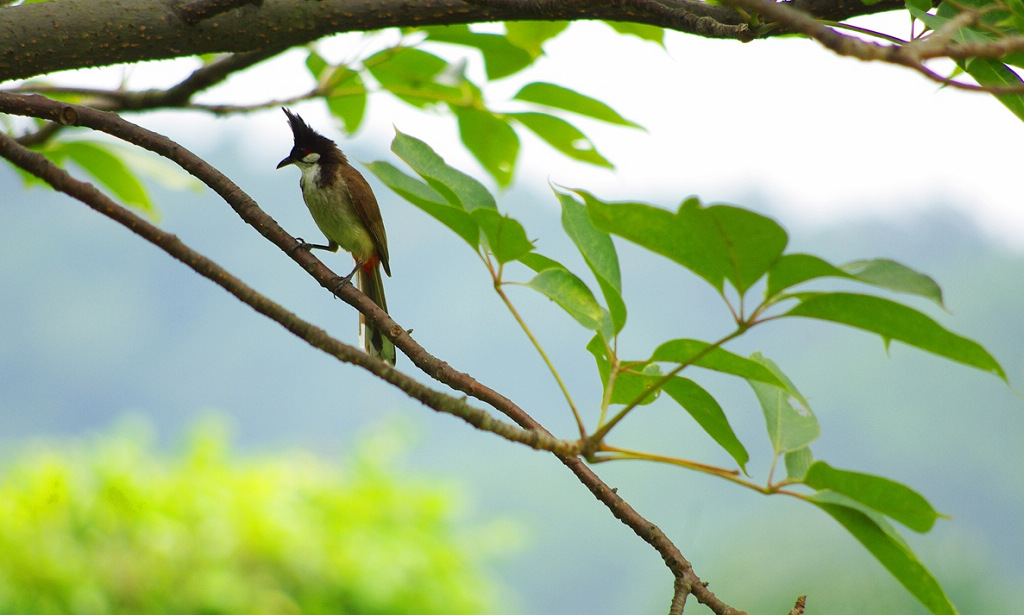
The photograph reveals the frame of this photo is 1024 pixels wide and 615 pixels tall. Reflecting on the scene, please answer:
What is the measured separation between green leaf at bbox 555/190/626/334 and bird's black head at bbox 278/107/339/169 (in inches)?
83.6

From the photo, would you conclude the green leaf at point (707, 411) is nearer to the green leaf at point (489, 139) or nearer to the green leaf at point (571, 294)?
the green leaf at point (571, 294)

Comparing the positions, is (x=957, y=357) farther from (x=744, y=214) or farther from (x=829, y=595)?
(x=829, y=595)

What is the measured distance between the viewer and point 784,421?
1.08 m

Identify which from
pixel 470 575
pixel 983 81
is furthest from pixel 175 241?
pixel 470 575

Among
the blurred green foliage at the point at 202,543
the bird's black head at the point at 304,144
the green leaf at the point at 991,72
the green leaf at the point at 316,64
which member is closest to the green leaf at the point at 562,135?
the green leaf at the point at 316,64

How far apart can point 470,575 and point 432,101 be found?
2.49m

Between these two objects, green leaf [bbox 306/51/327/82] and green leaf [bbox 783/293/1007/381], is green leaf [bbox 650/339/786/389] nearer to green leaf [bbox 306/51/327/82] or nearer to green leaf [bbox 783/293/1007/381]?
green leaf [bbox 783/293/1007/381]

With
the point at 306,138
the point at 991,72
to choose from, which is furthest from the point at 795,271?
the point at 306,138

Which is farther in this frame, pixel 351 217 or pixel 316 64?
pixel 351 217

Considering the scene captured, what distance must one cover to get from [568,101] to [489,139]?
0.72 ft

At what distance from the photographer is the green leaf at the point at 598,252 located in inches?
37.7

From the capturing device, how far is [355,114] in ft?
6.84

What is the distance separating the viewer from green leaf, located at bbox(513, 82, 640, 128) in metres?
1.70

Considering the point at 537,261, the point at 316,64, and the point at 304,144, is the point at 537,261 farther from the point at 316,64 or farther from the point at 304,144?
the point at 304,144
